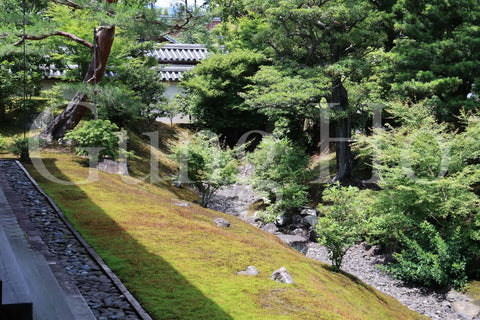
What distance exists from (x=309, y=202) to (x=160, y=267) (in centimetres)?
1136

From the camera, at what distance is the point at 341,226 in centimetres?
1102

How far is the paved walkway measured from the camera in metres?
3.76

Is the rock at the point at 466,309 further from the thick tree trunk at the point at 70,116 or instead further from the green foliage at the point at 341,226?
the thick tree trunk at the point at 70,116

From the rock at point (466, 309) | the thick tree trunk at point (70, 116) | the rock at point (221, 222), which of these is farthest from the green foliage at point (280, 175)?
the rock at point (466, 309)

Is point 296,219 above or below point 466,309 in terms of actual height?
above

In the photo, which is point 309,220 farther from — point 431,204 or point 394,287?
point 431,204

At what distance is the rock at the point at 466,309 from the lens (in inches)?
436

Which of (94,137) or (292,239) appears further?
(94,137)

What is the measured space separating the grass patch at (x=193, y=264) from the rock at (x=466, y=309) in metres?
1.39

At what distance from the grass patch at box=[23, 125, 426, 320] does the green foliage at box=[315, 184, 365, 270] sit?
23.3 inches

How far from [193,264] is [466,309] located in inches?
273

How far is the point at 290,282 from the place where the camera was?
27.3 feet

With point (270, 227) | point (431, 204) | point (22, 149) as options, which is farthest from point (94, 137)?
point (431, 204)

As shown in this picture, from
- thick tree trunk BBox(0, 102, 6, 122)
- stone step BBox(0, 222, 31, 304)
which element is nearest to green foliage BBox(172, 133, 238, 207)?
thick tree trunk BBox(0, 102, 6, 122)
